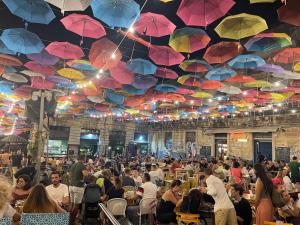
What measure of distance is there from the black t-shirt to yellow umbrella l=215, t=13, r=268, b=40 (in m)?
3.67

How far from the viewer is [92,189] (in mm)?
6535

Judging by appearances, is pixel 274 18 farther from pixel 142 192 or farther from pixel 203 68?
pixel 142 192

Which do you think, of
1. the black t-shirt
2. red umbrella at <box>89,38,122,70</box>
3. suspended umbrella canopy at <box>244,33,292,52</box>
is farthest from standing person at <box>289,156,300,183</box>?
red umbrella at <box>89,38,122,70</box>

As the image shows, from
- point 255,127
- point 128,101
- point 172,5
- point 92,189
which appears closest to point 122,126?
point 255,127

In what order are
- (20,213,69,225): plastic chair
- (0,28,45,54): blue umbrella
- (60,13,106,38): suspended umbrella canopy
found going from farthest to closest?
(0,28,45,54): blue umbrella → (60,13,106,38): suspended umbrella canopy → (20,213,69,225): plastic chair

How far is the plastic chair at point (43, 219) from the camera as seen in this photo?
281 cm

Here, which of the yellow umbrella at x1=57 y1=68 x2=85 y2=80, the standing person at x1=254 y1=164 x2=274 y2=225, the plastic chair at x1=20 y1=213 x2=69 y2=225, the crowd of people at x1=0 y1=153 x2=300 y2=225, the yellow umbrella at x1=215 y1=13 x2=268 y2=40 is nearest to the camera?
the plastic chair at x1=20 y1=213 x2=69 y2=225

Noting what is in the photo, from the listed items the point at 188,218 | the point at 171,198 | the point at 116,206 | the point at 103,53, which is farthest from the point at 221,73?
the point at 116,206

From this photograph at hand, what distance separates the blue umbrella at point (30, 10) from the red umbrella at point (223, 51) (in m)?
4.45

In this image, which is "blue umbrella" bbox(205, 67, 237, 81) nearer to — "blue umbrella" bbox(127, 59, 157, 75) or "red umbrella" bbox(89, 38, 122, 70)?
"blue umbrella" bbox(127, 59, 157, 75)

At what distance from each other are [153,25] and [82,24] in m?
1.71

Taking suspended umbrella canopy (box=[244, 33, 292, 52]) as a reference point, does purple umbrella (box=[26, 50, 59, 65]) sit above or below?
below

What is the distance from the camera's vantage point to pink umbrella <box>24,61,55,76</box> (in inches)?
345

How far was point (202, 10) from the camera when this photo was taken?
16.5ft
